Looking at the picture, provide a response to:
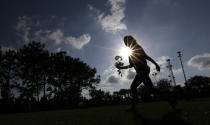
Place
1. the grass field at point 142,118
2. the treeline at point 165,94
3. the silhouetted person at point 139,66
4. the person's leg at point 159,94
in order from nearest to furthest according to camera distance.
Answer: the grass field at point 142,118 → the person's leg at point 159,94 → the silhouetted person at point 139,66 → the treeline at point 165,94

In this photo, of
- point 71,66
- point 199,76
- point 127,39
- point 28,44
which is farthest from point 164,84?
point 127,39

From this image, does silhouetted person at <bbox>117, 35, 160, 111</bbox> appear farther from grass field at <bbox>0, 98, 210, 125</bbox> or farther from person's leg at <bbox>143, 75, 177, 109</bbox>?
grass field at <bbox>0, 98, 210, 125</bbox>

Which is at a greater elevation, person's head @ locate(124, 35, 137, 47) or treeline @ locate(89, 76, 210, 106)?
person's head @ locate(124, 35, 137, 47)

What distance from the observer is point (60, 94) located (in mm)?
39219

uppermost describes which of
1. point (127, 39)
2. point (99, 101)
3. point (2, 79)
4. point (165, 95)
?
point (2, 79)

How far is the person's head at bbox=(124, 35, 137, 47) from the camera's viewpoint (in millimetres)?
5699

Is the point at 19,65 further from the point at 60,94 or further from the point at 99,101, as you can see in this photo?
the point at 99,101

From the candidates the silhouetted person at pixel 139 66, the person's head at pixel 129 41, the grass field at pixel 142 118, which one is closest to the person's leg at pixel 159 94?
the silhouetted person at pixel 139 66

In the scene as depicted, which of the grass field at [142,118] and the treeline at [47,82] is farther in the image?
the treeline at [47,82]

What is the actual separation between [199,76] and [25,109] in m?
74.1

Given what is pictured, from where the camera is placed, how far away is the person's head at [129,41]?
224 inches

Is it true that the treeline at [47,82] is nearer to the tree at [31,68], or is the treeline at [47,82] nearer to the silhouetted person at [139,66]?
the tree at [31,68]

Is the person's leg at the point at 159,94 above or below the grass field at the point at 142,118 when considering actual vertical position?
above

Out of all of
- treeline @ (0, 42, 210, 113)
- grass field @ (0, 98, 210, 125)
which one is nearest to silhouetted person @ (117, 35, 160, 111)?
grass field @ (0, 98, 210, 125)
